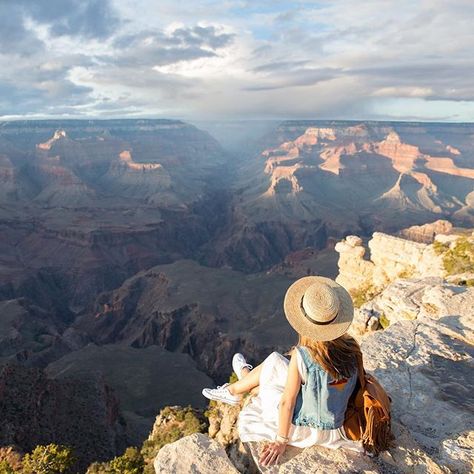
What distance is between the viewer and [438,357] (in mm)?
10789

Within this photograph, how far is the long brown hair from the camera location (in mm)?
6883

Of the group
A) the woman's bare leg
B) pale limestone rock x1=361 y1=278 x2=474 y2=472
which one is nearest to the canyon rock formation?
pale limestone rock x1=361 y1=278 x2=474 y2=472

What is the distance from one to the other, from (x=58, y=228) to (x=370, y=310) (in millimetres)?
113691

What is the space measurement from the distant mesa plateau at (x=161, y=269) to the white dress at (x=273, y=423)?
33.3 feet

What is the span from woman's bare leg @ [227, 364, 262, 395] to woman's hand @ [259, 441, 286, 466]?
117 cm

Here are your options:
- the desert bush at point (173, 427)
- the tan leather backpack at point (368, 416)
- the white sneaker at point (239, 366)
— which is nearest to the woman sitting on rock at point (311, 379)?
the tan leather backpack at point (368, 416)

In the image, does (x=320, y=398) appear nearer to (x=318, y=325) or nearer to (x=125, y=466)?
(x=318, y=325)

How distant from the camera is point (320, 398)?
7.04 m

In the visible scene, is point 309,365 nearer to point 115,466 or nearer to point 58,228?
point 115,466

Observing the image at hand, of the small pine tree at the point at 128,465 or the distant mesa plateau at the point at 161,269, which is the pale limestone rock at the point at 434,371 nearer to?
the distant mesa plateau at the point at 161,269

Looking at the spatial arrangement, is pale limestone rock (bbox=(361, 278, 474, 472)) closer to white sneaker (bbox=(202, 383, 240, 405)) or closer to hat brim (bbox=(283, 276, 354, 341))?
hat brim (bbox=(283, 276, 354, 341))

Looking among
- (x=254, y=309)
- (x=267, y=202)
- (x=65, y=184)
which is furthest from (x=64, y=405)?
(x=65, y=184)

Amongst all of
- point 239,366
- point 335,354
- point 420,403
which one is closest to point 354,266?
point 420,403

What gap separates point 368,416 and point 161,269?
85.8 m
